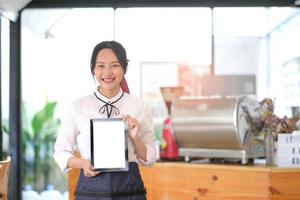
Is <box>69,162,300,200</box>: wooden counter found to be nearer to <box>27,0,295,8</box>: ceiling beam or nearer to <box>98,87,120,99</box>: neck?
<box>98,87,120,99</box>: neck

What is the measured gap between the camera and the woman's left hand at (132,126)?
1822 millimetres

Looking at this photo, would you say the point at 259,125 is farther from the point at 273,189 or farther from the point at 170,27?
the point at 170,27

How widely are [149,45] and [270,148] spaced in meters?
3.11

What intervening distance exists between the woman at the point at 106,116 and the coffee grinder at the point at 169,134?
1.59m

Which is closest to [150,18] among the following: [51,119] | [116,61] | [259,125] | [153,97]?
[153,97]

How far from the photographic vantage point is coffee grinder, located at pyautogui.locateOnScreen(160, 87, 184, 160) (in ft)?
11.6

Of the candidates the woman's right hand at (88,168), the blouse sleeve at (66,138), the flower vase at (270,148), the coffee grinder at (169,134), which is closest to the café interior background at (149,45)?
the coffee grinder at (169,134)

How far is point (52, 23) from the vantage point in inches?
228

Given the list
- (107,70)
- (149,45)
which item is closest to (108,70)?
(107,70)

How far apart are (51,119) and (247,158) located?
10.3ft

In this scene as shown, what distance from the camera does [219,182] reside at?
3193mm

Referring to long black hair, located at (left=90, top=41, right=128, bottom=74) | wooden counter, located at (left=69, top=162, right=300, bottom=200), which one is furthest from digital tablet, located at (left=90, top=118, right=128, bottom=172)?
wooden counter, located at (left=69, top=162, right=300, bottom=200)

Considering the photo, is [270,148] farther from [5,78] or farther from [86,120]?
[5,78]

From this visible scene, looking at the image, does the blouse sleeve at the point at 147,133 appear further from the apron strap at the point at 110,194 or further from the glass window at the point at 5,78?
the glass window at the point at 5,78
